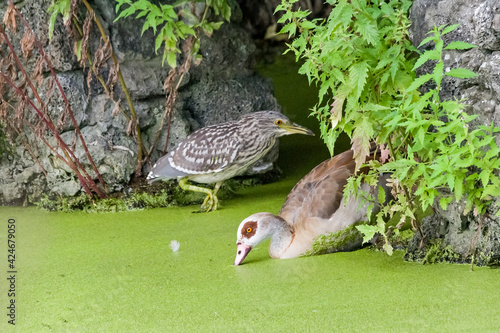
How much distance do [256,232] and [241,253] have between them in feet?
0.52

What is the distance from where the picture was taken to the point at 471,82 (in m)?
3.45

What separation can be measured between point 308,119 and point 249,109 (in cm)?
101

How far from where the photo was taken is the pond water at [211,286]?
314 cm

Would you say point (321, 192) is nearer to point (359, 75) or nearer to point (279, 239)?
point (279, 239)

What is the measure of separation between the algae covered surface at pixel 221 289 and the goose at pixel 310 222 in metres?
0.10

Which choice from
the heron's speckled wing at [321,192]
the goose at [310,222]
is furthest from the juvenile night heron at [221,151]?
the goose at [310,222]

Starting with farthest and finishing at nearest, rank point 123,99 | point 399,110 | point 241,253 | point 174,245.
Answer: point 123,99, point 174,245, point 241,253, point 399,110

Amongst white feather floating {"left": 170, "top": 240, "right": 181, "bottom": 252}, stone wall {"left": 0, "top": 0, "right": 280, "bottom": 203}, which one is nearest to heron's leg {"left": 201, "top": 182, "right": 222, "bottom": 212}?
stone wall {"left": 0, "top": 0, "right": 280, "bottom": 203}

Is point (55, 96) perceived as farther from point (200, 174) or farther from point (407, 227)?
point (407, 227)

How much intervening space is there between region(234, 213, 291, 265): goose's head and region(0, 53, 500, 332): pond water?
11 cm

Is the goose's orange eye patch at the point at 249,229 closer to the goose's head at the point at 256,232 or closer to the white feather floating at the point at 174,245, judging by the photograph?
the goose's head at the point at 256,232

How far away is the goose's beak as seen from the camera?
156 inches

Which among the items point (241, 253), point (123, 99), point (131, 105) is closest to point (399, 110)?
point (241, 253)

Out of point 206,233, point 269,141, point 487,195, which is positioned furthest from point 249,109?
point 487,195
